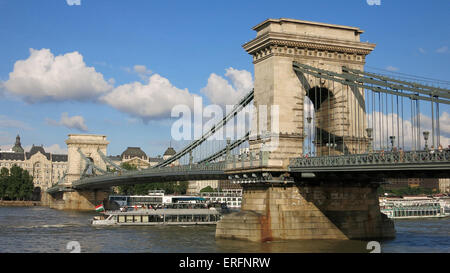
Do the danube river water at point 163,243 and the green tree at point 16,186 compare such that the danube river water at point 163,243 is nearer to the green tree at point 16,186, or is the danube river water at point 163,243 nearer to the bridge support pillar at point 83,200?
the bridge support pillar at point 83,200

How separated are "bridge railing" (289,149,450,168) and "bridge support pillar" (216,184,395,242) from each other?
3.05 meters

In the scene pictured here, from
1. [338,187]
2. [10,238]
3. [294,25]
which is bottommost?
[10,238]

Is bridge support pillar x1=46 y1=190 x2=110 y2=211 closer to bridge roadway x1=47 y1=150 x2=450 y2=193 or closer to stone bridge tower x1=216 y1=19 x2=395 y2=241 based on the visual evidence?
bridge roadway x1=47 y1=150 x2=450 y2=193

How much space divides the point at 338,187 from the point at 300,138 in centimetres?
510

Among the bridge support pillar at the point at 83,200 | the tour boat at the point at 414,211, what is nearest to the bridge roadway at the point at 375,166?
the tour boat at the point at 414,211

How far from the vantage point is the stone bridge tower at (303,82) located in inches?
1785

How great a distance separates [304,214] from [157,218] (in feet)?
102

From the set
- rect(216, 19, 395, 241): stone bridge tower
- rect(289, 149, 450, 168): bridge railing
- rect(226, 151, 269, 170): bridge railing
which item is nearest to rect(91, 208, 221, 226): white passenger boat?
rect(226, 151, 269, 170): bridge railing

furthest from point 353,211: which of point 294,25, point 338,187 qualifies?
point 294,25

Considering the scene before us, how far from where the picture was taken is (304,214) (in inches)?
1714
